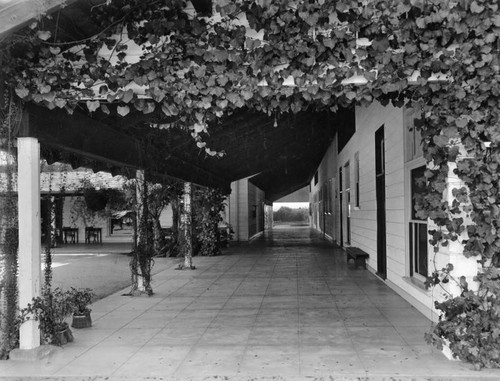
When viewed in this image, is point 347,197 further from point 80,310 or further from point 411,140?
point 80,310

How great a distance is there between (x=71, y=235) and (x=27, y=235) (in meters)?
17.5

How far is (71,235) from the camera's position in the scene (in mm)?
21297

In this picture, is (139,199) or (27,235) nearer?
(27,235)

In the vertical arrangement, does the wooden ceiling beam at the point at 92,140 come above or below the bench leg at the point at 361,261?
above

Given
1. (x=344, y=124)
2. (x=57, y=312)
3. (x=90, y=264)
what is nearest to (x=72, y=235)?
(x=90, y=264)

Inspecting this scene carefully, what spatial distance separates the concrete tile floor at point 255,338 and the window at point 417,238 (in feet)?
1.76

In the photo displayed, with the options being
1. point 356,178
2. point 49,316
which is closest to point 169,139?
point 49,316

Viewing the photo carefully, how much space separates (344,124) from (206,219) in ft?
15.5

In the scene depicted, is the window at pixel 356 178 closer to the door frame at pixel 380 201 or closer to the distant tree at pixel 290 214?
the door frame at pixel 380 201

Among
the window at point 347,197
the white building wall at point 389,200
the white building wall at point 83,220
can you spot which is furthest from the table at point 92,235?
the white building wall at point 389,200

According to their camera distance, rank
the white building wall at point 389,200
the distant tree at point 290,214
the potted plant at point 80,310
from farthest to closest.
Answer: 1. the distant tree at point 290,214
2. the white building wall at point 389,200
3. the potted plant at point 80,310

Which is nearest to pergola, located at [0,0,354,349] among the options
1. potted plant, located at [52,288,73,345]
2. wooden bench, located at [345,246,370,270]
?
potted plant, located at [52,288,73,345]

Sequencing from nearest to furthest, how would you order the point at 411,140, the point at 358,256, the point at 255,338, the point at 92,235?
1. the point at 255,338
2. the point at 411,140
3. the point at 358,256
4. the point at 92,235

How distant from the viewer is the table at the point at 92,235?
21.1m
